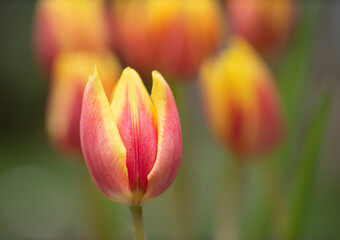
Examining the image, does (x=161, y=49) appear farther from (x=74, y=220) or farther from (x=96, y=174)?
(x=74, y=220)

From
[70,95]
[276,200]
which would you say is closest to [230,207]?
[276,200]

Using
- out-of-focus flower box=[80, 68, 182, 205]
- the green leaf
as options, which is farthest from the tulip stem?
the green leaf

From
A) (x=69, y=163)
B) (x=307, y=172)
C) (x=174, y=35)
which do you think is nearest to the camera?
(x=307, y=172)

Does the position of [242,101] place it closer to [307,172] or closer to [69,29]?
[307,172]

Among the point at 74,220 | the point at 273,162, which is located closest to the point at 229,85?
the point at 273,162

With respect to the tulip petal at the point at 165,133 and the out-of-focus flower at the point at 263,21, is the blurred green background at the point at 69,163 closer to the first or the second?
the out-of-focus flower at the point at 263,21
